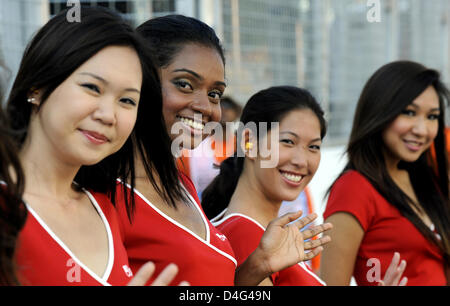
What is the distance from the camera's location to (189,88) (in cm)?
163

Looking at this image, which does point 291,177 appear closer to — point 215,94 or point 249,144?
point 249,144

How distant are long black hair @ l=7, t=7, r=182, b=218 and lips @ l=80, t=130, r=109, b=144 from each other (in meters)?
0.11

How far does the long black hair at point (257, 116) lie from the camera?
194 centimetres

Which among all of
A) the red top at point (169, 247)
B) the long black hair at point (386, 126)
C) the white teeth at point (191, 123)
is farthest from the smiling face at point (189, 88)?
the long black hair at point (386, 126)

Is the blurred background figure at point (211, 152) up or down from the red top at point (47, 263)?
down

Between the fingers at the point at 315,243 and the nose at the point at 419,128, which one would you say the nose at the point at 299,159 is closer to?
the fingers at the point at 315,243

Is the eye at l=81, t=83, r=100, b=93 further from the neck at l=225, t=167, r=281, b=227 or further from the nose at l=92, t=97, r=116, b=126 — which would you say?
the neck at l=225, t=167, r=281, b=227

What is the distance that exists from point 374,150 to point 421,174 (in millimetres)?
314

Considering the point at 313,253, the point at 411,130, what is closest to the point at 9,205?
the point at 313,253

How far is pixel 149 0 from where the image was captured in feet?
12.5

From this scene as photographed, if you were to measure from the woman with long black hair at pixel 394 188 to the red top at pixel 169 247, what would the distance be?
0.91m

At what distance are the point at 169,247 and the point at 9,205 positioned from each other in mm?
456
